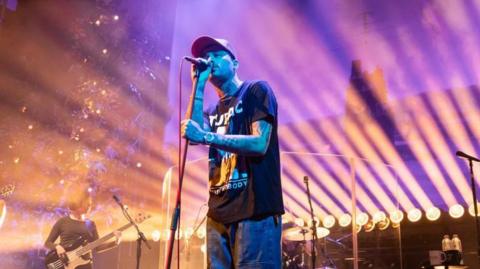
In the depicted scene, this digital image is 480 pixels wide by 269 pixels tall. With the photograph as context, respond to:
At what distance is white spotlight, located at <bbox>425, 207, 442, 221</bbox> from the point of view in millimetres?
9190

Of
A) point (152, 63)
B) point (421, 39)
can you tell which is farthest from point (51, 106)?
point (421, 39)

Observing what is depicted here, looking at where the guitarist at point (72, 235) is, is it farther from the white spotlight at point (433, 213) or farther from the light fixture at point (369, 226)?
the white spotlight at point (433, 213)

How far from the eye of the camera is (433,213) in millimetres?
9312

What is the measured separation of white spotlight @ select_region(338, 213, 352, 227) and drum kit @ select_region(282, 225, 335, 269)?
0.71 metres

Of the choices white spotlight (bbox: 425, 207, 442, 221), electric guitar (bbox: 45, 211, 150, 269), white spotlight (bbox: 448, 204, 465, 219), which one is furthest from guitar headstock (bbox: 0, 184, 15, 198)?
white spotlight (bbox: 448, 204, 465, 219)

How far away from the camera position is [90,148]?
890 centimetres

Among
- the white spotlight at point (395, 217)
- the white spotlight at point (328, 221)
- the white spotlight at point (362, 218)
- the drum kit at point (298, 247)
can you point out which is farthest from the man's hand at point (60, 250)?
the white spotlight at point (395, 217)

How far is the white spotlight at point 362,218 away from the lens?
20.9 feet

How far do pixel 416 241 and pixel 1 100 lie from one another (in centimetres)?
848

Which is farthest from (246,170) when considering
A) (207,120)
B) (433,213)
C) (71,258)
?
(433,213)

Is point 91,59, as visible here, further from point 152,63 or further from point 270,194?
point 270,194

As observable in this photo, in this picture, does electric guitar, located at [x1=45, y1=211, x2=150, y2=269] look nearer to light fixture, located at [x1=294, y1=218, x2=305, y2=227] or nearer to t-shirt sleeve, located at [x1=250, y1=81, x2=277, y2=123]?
light fixture, located at [x1=294, y1=218, x2=305, y2=227]

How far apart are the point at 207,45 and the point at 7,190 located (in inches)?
301

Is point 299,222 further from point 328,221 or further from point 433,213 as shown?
point 433,213
